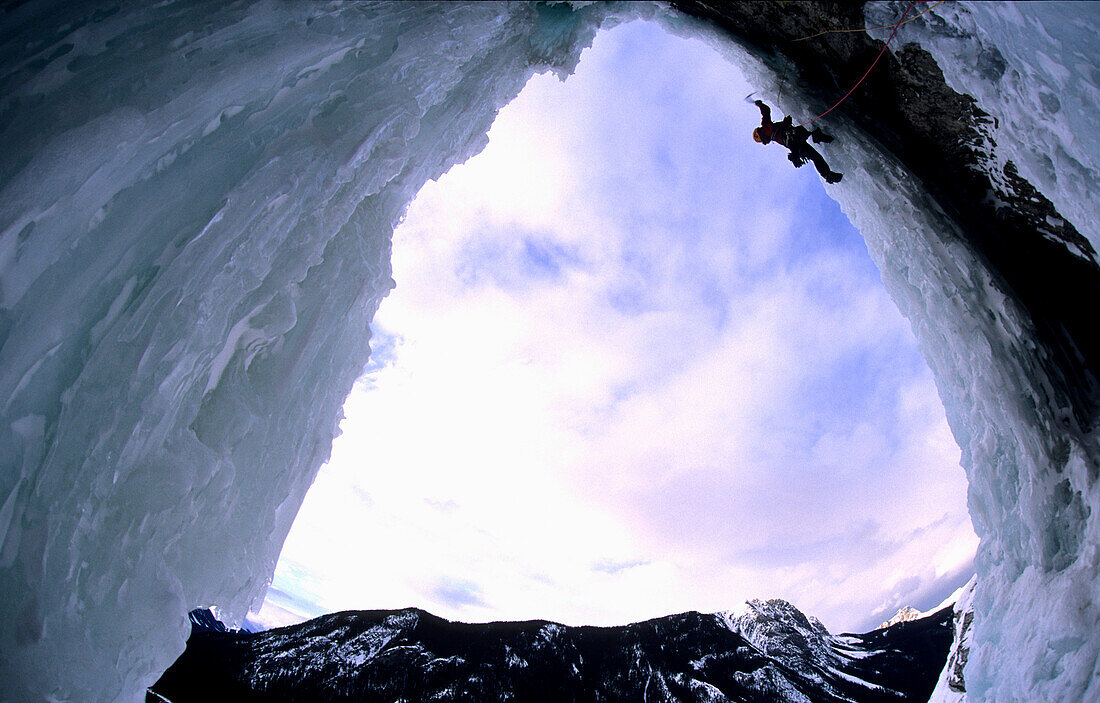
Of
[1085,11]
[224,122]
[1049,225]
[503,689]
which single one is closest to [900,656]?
[503,689]

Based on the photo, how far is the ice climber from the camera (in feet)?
22.6

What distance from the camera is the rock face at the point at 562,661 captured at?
14.4 m

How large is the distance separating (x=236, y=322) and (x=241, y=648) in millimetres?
15727

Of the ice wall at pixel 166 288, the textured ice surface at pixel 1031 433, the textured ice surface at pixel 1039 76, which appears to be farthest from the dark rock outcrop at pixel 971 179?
the ice wall at pixel 166 288

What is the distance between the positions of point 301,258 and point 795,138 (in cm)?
732

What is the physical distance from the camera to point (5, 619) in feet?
9.59

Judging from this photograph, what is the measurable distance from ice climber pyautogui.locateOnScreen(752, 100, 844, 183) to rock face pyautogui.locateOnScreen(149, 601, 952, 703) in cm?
1541

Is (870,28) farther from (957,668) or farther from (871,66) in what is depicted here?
(957,668)

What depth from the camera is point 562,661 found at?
51.1ft

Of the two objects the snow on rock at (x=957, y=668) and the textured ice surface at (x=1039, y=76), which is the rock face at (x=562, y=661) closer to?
the snow on rock at (x=957, y=668)

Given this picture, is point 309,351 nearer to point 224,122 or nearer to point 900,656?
point 224,122

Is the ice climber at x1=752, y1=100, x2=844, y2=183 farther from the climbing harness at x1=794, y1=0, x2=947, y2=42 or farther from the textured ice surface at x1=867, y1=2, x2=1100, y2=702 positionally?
the textured ice surface at x1=867, y1=2, x2=1100, y2=702

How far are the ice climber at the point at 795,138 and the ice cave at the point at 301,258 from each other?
0.36m

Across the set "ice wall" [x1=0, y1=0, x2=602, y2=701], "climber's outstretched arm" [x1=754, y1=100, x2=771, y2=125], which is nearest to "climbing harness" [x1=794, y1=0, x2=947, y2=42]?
"climber's outstretched arm" [x1=754, y1=100, x2=771, y2=125]
